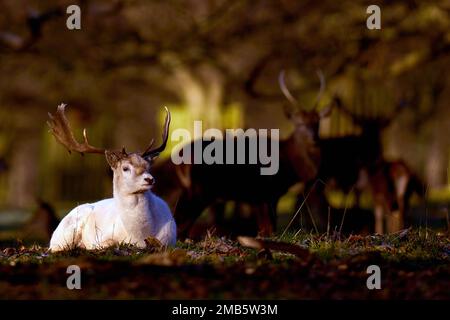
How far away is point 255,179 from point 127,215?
235 inches

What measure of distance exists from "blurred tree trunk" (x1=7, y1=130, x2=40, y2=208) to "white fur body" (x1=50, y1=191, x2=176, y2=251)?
22.7 m

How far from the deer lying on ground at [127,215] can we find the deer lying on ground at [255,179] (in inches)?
184

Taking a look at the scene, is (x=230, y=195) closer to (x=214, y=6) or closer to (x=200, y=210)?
(x=200, y=210)

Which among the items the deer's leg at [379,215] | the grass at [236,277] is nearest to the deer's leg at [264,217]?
the deer's leg at [379,215]

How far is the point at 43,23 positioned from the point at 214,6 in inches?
163

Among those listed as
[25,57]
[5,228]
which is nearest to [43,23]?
[25,57]

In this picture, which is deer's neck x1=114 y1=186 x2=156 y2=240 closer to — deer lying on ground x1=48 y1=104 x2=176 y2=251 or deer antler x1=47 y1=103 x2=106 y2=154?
deer lying on ground x1=48 y1=104 x2=176 y2=251

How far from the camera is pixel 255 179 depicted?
48.2 feet

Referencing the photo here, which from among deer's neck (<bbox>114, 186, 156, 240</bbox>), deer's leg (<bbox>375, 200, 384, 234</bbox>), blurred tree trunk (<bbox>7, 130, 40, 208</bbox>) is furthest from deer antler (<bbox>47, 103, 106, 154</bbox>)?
blurred tree trunk (<bbox>7, 130, 40, 208</bbox>)

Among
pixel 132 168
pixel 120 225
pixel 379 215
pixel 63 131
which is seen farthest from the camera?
pixel 379 215

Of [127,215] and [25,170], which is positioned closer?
[127,215]

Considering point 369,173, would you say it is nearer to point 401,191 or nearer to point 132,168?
point 401,191

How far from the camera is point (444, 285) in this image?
21.5 feet

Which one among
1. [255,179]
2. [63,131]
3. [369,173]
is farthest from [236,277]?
[369,173]
